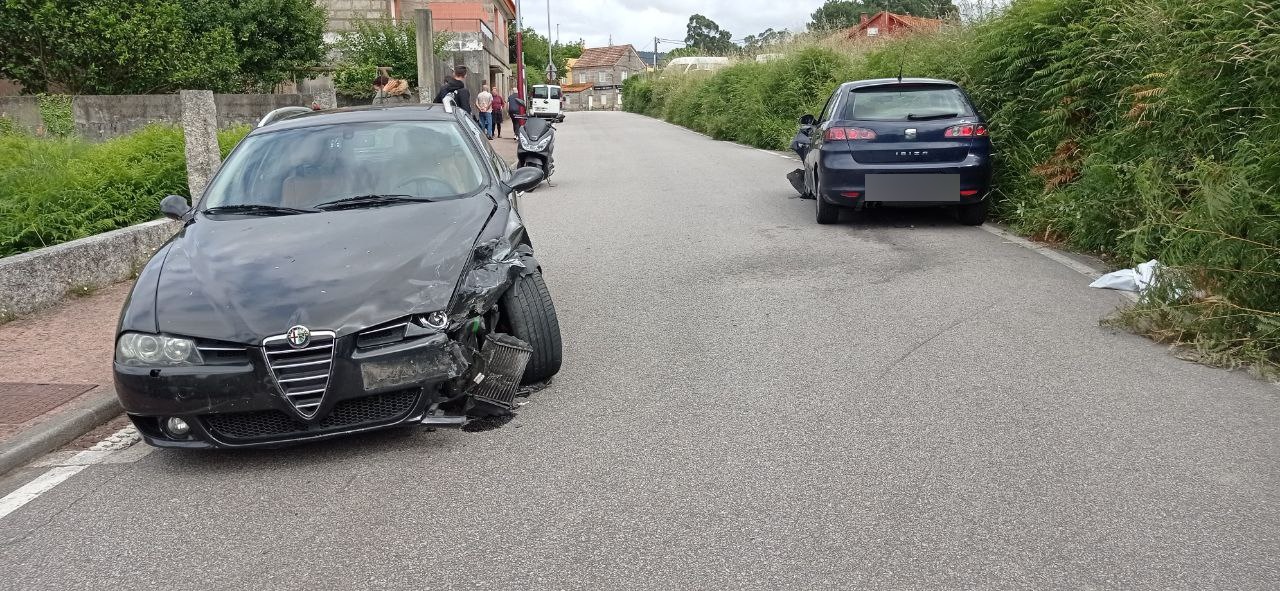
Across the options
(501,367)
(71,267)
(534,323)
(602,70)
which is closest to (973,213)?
(534,323)

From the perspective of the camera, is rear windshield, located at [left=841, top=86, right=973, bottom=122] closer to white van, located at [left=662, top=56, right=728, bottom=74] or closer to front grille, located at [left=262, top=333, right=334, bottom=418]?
front grille, located at [left=262, top=333, right=334, bottom=418]

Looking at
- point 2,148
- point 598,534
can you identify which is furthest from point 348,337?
point 2,148

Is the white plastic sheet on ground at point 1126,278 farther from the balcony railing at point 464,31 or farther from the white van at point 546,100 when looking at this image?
the white van at point 546,100

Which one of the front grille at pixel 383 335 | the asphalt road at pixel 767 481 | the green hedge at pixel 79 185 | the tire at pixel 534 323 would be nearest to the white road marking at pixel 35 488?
the asphalt road at pixel 767 481

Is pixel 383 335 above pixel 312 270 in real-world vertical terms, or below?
below

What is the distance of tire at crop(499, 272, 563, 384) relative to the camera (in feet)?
16.9

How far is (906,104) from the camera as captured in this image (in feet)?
34.4

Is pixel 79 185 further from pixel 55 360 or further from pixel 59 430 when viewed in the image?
pixel 59 430

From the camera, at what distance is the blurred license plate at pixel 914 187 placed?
10.3m

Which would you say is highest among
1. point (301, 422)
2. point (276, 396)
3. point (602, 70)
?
point (602, 70)

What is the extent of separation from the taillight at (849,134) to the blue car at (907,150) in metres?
0.01

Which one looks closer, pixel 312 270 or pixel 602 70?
pixel 312 270

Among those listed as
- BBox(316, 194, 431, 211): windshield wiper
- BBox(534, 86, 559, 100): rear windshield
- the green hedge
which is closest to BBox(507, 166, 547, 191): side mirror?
BBox(316, 194, 431, 211): windshield wiper

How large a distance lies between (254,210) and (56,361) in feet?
5.55
